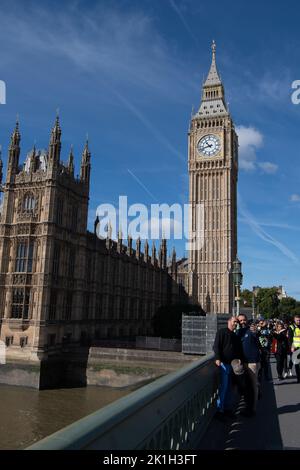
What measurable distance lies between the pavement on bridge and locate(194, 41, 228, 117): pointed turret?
8587cm

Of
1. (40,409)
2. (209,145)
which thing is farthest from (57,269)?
(209,145)

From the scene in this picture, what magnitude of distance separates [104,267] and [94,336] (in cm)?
920

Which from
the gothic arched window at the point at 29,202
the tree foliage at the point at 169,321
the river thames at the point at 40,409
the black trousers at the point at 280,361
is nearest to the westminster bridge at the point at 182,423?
the black trousers at the point at 280,361

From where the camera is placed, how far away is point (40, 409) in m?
29.5

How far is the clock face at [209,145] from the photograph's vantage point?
87.3 meters

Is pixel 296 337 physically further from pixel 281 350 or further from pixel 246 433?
pixel 246 433

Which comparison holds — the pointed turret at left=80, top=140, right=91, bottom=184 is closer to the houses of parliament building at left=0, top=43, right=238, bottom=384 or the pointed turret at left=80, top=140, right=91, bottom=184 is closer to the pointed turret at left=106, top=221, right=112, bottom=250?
the houses of parliament building at left=0, top=43, right=238, bottom=384

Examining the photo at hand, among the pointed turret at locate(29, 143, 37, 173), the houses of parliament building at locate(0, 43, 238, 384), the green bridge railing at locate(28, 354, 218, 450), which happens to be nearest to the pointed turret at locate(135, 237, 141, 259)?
the houses of parliament building at locate(0, 43, 238, 384)

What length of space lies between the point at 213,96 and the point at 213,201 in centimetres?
2564

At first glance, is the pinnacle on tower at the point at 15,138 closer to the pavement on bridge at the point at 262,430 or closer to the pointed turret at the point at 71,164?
the pointed turret at the point at 71,164

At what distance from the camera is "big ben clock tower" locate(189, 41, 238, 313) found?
268 ft

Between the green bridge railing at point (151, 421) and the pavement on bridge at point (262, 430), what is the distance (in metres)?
0.27

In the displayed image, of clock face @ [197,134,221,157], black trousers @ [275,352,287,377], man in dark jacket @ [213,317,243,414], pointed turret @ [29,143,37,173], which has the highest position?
clock face @ [197,134,221,157]
